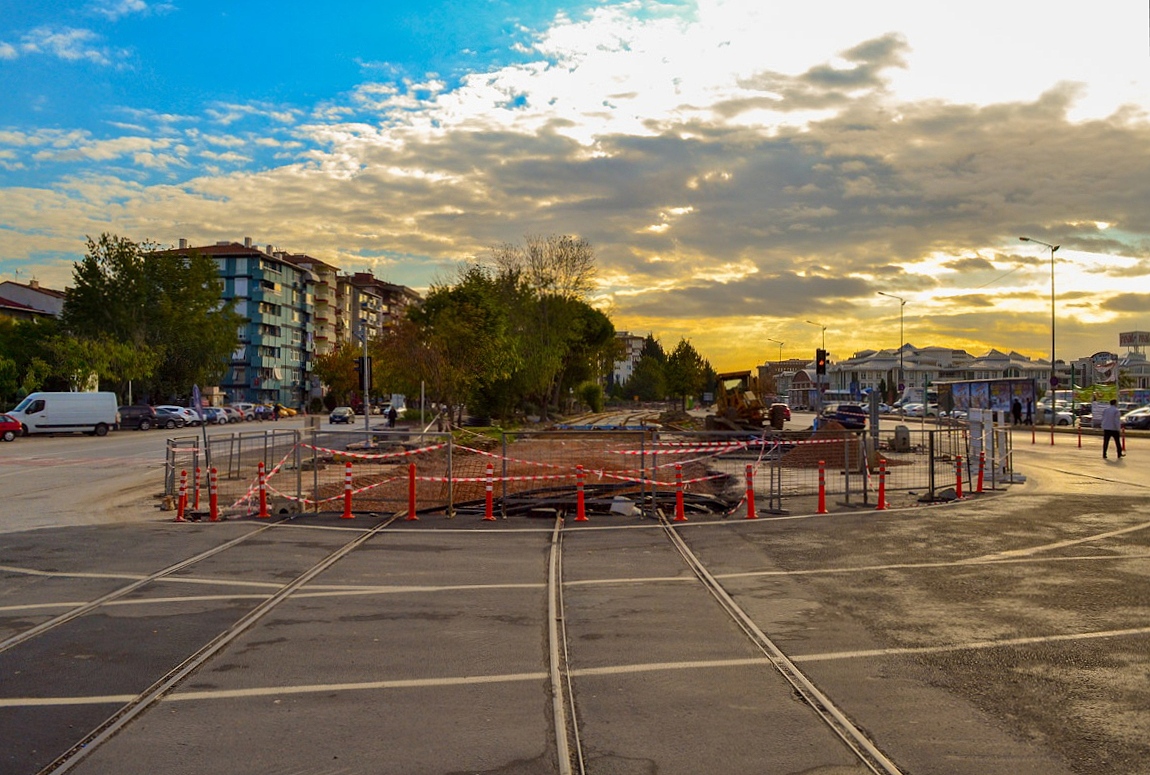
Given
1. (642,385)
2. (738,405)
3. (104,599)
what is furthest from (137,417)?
(642,385)

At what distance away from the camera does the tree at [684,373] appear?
331ft

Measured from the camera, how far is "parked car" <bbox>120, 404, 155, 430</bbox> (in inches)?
2516

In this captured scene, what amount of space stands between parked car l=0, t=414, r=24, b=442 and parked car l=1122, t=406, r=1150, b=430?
5859cm

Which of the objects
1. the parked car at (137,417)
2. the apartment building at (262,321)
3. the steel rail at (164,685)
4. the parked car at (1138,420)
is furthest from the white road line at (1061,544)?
the apartment building at (262,321)

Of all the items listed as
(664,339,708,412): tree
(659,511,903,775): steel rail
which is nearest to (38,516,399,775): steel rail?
(659,511,903,775): steel rail

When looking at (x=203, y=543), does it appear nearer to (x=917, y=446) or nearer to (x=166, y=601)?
(x=166, y=601)

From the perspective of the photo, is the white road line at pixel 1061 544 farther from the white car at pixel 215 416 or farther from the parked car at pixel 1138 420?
the white car at pixel 215 416

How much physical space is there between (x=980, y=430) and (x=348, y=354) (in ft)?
320

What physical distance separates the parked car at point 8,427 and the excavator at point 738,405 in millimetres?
33837

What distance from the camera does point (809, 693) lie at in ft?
21.8

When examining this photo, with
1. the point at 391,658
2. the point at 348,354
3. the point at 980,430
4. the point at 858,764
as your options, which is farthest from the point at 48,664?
the point at 348,354

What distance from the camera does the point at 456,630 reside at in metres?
8.70

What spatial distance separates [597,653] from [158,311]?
287 feet

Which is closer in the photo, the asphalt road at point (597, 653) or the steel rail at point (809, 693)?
the steel rail at point (809, 693)
